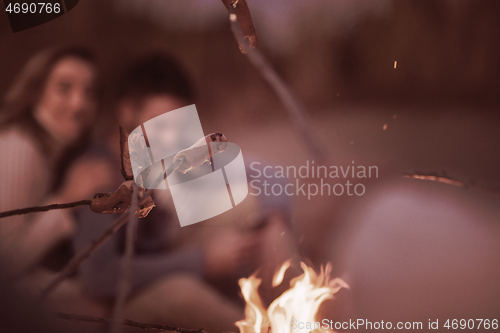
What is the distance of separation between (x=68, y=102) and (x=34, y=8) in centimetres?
45

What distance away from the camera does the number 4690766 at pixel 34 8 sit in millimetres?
1356

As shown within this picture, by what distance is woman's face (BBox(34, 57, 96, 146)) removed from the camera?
1.33m

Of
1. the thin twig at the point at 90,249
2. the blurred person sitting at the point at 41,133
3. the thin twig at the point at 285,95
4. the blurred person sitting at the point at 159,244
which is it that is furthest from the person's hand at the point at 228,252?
the blurred person sitting at the point at 41,133

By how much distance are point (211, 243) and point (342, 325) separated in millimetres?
652

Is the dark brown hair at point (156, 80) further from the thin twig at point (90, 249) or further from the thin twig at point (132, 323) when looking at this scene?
the thin twig at point (132, 323)

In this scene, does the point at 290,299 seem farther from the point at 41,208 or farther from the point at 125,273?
the point at 41,208

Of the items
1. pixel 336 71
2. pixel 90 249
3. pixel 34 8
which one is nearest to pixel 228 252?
pixel 90 249

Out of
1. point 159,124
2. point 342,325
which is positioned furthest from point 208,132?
point 342,325

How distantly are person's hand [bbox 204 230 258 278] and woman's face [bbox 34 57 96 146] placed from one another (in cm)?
74

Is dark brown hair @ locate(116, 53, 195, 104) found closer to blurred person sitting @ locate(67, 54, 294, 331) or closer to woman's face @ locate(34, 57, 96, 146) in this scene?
blurred person sitting @ locate(67, 54, 294, 331)

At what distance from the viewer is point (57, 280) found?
1.31m

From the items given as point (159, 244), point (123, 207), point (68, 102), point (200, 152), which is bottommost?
point (159, 244)

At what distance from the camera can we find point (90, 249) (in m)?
1.33

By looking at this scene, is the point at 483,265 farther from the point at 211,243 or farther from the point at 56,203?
the point at 56,203
